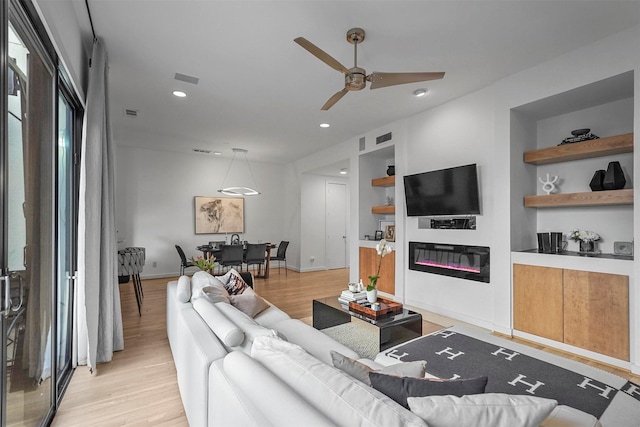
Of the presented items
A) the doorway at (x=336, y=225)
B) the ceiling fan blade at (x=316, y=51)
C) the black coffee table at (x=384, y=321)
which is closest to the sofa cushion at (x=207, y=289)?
the black coffee table at (x=384, y=321)

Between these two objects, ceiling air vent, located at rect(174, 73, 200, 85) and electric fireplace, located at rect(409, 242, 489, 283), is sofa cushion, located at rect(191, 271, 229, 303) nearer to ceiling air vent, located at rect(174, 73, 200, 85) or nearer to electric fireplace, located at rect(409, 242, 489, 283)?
ceiling air vent, located at rect(174, 73, 200, 85)

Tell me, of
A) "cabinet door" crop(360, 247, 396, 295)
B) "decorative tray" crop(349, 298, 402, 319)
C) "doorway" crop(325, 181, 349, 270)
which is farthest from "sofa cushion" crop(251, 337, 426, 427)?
Answer: "doorway" crop(325, 181, 349, 270)

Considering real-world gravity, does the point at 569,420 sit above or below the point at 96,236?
below

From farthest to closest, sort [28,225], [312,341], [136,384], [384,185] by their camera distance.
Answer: [384,185]
[136,384]
[312,341]
[28,225]

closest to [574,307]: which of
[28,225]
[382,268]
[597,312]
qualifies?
[597,312]

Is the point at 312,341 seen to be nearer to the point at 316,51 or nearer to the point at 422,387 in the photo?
the point at 422,387

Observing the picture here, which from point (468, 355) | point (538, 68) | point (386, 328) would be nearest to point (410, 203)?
point (538, 68)

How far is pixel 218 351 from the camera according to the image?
1.51 metres

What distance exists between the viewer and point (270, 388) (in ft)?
3.36

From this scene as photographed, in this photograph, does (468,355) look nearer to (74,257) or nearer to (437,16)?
(437,16)

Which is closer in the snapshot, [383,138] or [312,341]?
[312,341]

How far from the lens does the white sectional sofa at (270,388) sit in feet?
2.88

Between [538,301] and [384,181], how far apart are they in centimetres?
282

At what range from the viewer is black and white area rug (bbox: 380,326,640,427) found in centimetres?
147
